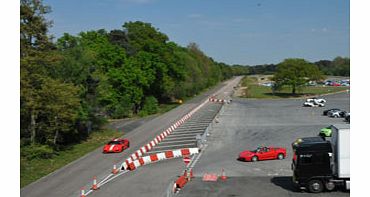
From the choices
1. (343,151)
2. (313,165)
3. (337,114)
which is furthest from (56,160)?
(337,114)

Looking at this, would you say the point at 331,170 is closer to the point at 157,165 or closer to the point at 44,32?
the point at 157,165

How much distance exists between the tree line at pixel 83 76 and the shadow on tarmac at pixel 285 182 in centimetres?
1897

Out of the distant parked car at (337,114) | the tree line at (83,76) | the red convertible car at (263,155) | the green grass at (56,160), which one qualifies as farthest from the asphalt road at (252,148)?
the tree line at (83,76)

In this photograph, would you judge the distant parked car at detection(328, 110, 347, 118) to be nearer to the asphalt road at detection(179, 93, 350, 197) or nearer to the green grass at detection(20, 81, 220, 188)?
the asphalt road at detection(179, 93, 350, 197)

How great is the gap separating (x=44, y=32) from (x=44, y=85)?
4554 mm

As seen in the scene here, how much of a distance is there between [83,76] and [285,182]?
88.4ft

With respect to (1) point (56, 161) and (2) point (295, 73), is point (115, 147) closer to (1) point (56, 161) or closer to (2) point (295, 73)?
(1) point (56, 161)

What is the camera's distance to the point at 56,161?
33.5 m

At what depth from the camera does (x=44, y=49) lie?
3481 centimetres

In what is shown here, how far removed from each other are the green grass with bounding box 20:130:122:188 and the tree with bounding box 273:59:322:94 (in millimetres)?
60655

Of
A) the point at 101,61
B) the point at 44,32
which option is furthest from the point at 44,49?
the point at 101,61
